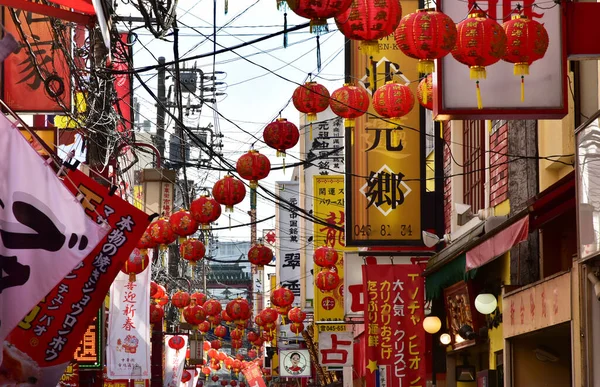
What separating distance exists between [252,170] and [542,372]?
20.6 ft

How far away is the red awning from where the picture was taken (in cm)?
1512

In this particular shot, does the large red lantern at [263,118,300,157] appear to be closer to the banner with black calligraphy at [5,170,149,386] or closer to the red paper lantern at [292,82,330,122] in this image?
the red paper lantern at [292,82,330,122]

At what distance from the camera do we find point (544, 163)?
651 inches

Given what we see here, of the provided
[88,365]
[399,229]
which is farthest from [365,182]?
[88,365]

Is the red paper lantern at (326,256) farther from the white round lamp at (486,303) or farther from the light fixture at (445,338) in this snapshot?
the white round lamp at (486,303)

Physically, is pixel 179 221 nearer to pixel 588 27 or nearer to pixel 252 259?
pixel 252 259

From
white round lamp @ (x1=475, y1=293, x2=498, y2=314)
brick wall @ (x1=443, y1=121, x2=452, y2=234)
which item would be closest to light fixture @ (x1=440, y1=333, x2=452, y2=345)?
brick wall @ (x1=443, y1=121, x2=452, y2=234)

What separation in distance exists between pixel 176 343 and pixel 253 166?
2788 cm

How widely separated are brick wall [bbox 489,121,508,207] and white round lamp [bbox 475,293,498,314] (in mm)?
1720

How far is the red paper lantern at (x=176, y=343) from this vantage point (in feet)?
150

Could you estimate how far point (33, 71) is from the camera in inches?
672

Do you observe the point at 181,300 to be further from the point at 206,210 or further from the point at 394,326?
the point at 394,326

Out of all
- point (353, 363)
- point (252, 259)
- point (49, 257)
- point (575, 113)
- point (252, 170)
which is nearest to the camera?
point (49, 257)

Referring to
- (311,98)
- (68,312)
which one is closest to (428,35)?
(68,312)
